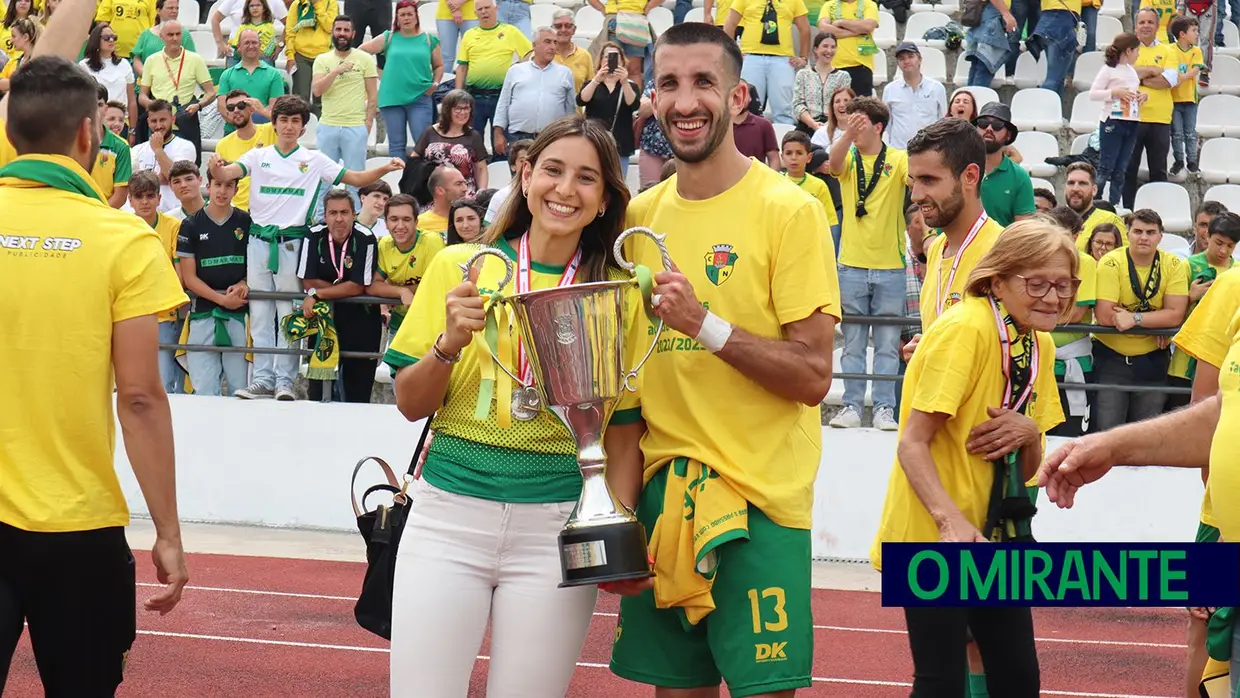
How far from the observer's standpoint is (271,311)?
11031 mm

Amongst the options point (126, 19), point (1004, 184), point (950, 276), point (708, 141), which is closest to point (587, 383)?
point (708, 141)

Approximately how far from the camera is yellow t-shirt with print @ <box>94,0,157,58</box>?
53.5ft

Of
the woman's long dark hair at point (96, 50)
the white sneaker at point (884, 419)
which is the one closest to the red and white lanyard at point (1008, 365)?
the white sneaker at point (884, 419)

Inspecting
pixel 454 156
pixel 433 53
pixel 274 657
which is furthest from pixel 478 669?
pixel 433 53

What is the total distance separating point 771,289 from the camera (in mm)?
3754

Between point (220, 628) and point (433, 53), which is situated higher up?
point (433, 53)

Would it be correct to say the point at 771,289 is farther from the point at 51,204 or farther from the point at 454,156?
the point at 454,156

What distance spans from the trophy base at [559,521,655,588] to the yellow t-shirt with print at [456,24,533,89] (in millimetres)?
11340

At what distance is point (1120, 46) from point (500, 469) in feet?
37.1

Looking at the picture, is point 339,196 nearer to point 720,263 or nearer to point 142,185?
point 142,185

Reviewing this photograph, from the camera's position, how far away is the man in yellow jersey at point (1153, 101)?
13.5 metres

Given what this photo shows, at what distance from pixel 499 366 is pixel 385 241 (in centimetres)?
737

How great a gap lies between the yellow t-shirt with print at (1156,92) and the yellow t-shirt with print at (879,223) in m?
4.13

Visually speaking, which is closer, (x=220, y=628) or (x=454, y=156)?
(x=220, y=628)
